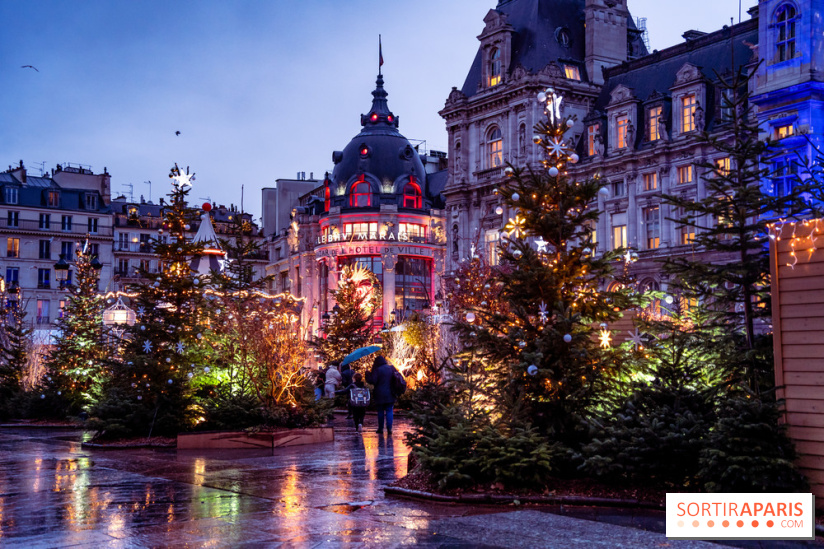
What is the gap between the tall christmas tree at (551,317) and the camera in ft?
43.5

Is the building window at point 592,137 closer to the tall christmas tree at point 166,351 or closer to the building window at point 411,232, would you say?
the tall christmas tree at point 166,351

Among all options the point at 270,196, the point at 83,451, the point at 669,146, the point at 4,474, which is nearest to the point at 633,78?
the point at 669,146

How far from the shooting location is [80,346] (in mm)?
30453

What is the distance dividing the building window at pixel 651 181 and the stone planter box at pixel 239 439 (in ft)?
98.2

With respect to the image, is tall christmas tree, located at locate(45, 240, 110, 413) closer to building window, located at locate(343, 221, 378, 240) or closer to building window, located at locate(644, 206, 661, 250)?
building window, located at locate(644, 206, 661, 250)

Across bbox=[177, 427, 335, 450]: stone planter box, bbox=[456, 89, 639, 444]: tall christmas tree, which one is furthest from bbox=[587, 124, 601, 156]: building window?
bbox=[456, 89, 639, 444]: tall christmas tree

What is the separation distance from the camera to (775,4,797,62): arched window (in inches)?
1462

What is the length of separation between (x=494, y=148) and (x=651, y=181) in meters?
11.3

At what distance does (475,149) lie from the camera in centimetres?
5569

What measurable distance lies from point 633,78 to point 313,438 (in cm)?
3511

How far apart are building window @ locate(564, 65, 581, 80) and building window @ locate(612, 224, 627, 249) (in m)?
9.49

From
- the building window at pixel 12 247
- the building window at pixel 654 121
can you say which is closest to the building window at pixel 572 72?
the building window at pixel 654 121

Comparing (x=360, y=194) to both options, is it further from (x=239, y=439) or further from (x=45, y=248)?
(x=239, y=439)

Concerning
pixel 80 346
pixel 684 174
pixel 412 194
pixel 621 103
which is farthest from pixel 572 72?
pixel 412 194
